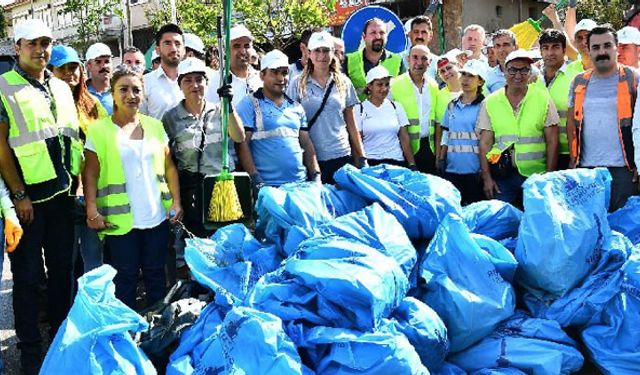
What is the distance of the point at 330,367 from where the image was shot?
2.75 metres

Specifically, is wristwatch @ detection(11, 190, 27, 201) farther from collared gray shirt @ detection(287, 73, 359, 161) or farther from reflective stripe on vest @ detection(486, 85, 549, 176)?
reflective stripe on vest @ detection(486, 85, 549, 176)

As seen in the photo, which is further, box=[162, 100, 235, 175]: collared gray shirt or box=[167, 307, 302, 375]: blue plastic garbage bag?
box=[162, 100, 235, 175]: collared gray shirt

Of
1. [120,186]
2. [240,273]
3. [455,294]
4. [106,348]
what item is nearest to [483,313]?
[455,294]

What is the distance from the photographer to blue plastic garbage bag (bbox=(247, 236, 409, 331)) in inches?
109

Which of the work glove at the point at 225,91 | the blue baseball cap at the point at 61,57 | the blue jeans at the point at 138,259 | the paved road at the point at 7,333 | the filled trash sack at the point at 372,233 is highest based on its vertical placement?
the blue baseball cap at the point at 61,57

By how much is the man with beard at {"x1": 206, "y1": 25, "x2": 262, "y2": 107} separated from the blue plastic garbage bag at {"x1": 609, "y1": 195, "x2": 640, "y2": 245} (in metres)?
2.45

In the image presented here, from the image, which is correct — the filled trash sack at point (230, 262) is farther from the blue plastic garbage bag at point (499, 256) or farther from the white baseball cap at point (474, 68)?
the white baseball cap at point (474, 68)

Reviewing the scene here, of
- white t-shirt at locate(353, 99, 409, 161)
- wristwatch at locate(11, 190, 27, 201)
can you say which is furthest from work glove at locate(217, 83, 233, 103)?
white t-shirt at locate(353, 99, 409, 161)

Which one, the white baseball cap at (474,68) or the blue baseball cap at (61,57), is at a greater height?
the blue baseball cap at (61,57)

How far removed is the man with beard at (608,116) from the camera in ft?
14.1

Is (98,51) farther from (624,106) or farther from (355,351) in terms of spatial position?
(624,106)

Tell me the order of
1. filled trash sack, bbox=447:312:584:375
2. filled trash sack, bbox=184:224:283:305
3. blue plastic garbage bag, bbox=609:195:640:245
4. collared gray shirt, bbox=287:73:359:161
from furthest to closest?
1. collared gray shirt, bbox=287:73:359:161
2. blue plastic garbage bag, bbox=609:195:640:245
3. filled trash sack, bbox=184:224:283:305
4. filled trash sack, bbox=447:312:584:375

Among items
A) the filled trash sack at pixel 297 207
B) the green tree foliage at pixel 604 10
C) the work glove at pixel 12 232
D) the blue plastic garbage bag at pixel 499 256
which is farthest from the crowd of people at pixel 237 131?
the green tree foliage at pixel 604 10

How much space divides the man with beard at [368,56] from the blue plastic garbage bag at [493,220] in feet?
6.59
